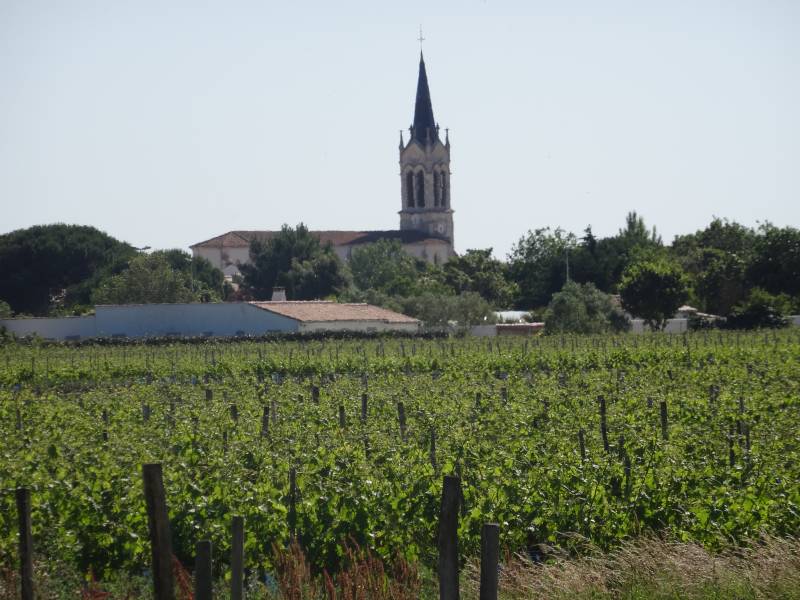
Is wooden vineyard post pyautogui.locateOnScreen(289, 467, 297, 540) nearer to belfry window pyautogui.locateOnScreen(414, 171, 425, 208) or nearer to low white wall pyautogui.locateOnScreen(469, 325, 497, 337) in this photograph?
low white wall pyautogui.locateOnScreen(469, 325, 497, 337)

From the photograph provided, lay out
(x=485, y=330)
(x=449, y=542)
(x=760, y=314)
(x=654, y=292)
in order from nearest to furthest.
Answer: (x=449, y=542) → (x=760, y=314) → (x=485, y=330) → (x=654, y=292)

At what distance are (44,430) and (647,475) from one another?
9174 mm

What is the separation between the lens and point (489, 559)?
23.9 feet

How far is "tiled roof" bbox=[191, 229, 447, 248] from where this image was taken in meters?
115

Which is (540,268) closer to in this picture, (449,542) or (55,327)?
(55,327)

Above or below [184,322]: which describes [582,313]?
above

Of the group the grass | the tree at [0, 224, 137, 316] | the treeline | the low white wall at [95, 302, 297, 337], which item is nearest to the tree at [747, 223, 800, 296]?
the treeline

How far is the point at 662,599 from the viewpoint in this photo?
9.07 metres

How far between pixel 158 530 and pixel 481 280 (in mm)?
83818

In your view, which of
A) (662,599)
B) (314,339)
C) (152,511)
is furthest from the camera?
(314,339)

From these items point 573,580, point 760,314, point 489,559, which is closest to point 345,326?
point 760,314

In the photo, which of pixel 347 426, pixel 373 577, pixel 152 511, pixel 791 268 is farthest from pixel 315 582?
pixel 791 268

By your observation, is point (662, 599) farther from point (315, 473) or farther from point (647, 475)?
point (315, 473)

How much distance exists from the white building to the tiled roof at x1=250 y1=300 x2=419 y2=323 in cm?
7
